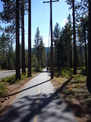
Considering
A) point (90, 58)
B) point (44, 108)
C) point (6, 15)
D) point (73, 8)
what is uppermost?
point (73, 8)

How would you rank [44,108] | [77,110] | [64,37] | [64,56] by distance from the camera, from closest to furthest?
[77,110] → [44,108] → [64,56] → [64,37]

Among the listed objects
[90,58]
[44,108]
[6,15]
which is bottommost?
[44,108]

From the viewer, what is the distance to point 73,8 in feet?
91.5

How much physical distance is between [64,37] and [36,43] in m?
20.2

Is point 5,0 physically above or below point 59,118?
above

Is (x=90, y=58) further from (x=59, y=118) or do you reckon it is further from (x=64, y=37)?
(x=64, y=37)

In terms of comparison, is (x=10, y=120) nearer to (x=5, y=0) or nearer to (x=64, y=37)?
(x=5, y=0)

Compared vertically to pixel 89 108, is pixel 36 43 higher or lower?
higher

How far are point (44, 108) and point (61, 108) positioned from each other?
80 centimetres

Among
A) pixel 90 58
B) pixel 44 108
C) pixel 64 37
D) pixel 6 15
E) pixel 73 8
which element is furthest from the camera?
pixel 64 37

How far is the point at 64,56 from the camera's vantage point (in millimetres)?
52781

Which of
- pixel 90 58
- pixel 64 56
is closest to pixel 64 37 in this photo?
pixel 64 56

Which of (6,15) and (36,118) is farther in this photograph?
(6,15)

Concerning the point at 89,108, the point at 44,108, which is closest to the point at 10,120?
the point at 44,108
